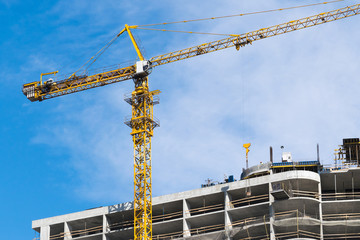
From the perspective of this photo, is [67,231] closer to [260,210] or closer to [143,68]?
[143,68]

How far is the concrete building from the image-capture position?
98.6m

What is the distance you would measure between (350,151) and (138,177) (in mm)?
27717

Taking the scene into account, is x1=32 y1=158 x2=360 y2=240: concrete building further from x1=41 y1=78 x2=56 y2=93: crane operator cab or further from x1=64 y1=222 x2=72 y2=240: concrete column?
x1=41 y1=78 x2=56 y2=93: crane operator cab

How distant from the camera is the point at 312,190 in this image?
102 m

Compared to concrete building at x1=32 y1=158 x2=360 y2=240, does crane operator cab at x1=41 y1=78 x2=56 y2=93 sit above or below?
above

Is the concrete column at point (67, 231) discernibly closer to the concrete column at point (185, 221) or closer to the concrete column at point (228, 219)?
the concrete column at point (185, 221)

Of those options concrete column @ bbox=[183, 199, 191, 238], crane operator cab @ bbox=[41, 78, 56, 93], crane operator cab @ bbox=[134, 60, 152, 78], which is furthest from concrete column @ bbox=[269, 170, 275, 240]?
crane operator cab @ bbox=[41, 78, 56, 93]

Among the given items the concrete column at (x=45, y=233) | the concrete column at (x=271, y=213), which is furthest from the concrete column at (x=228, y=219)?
the concrete column at (x=45, y=233)

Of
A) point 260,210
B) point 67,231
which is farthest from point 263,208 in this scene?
point 67,231

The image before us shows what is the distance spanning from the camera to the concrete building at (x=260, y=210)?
98.6 meters

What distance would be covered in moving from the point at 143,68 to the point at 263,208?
1183 inches

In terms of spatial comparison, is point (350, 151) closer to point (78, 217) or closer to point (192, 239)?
point (192, 239)

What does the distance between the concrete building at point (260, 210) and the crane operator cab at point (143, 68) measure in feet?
63.5

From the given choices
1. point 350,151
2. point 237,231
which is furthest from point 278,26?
point 237,231
